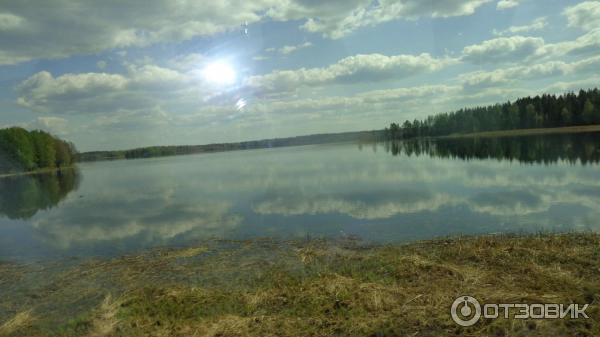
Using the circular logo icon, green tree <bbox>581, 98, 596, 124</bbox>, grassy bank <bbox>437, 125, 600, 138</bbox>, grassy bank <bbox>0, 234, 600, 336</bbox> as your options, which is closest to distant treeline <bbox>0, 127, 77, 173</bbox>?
grassy bank <bbox>0, 234, 600, 336</bbox>

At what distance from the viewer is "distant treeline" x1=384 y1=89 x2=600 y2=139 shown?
96.0 meters

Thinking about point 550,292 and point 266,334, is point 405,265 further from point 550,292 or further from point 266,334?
point 266,334

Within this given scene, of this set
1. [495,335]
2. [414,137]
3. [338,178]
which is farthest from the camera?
[414,137]

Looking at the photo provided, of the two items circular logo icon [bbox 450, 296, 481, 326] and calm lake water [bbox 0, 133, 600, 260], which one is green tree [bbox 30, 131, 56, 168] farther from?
circular logo icon [bbox 450, 296, 481, 326]

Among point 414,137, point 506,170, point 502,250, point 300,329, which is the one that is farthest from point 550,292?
point 414,137

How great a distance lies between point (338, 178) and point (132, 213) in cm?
1592

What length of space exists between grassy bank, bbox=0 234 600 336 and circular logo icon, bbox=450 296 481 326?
0.12 m

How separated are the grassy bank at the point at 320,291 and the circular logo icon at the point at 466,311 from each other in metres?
0.12

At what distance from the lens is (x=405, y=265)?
8891 millimetres

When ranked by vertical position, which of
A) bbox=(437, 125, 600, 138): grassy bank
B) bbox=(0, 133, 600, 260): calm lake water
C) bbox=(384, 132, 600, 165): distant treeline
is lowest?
bbox=(0, 133, 600, 260): calm lake water

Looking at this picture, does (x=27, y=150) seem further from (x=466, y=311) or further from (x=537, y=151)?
(x=466, y=311)

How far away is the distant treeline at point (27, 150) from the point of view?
95.1m

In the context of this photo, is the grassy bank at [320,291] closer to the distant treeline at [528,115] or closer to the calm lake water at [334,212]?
the calm lake water at [334,212]

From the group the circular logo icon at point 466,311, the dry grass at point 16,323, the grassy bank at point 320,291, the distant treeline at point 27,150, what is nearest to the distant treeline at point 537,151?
the grassy bank at point 320,291
